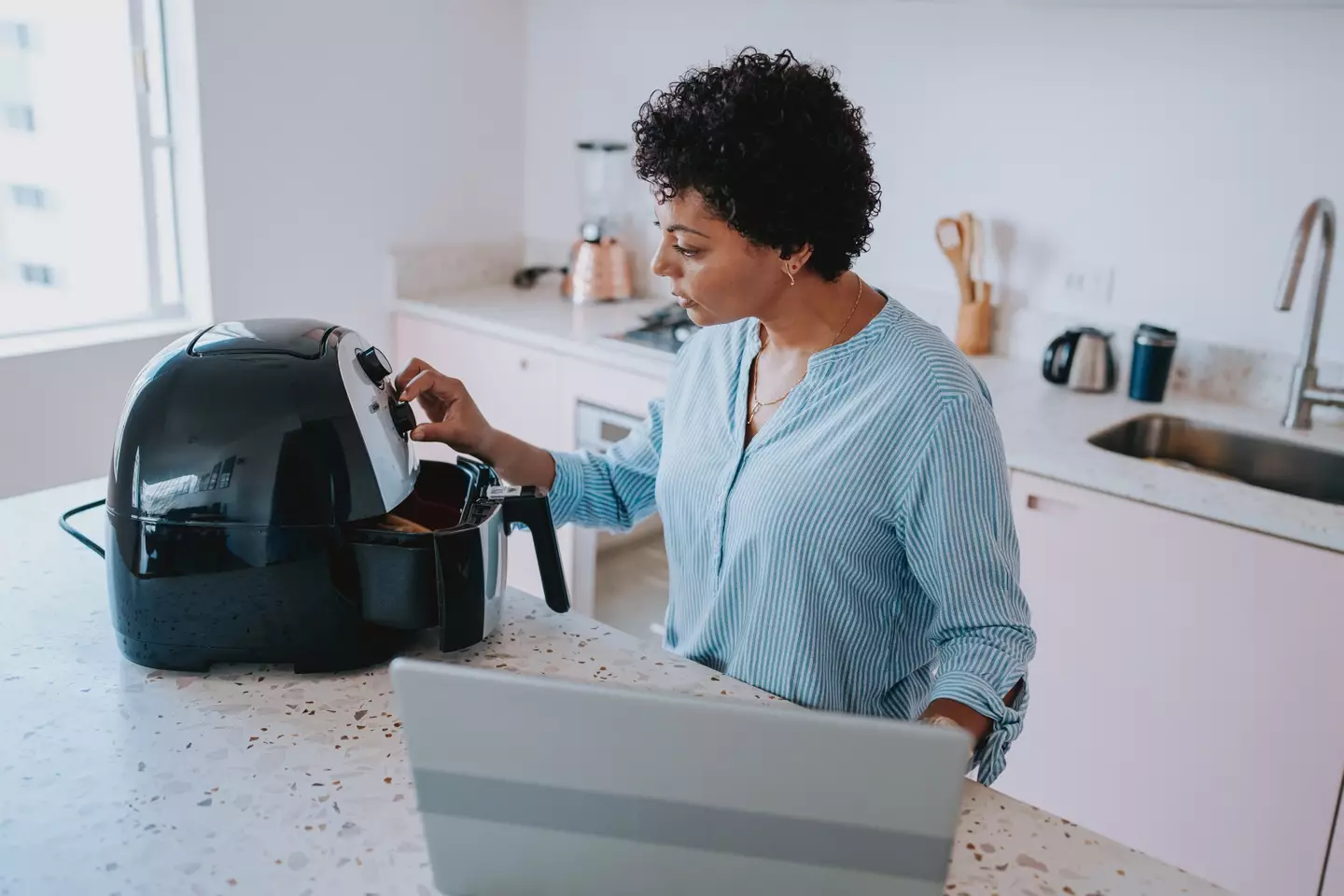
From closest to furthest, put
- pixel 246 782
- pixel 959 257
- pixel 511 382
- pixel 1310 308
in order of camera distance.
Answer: pixel 246 782 → pixel 1310 308 → pixel 959 257 → pixel 511 382

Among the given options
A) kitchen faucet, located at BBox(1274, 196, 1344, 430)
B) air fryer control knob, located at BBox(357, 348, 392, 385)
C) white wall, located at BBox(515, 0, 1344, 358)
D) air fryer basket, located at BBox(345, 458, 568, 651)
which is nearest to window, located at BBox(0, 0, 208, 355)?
white wall, located at BBox(515, 0, 1344, 358)

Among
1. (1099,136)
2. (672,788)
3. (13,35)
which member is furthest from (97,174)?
(672,788)

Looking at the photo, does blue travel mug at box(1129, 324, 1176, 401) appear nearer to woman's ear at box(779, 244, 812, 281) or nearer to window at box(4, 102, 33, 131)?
woman's ear at box(779, 244, 812, 281)

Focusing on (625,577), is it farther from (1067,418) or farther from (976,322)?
(1067,418)

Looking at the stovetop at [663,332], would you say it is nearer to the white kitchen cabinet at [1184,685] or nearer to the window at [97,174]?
the white kitchen cabinet at [1184,685]

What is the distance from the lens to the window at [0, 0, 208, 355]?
2.49 m

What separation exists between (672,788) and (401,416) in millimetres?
591

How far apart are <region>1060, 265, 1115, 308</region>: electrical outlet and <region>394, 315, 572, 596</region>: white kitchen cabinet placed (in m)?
1.16

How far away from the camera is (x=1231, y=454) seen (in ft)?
7.20

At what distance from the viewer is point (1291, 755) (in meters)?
1.79

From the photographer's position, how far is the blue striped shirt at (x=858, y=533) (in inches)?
44.3

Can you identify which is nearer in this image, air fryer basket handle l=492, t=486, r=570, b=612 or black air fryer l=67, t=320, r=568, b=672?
black air fryer l=67, t=320, r=568, b=672

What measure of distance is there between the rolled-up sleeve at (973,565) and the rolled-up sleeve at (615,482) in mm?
421

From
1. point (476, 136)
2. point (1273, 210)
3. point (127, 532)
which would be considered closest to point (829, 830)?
point (127, 532)
